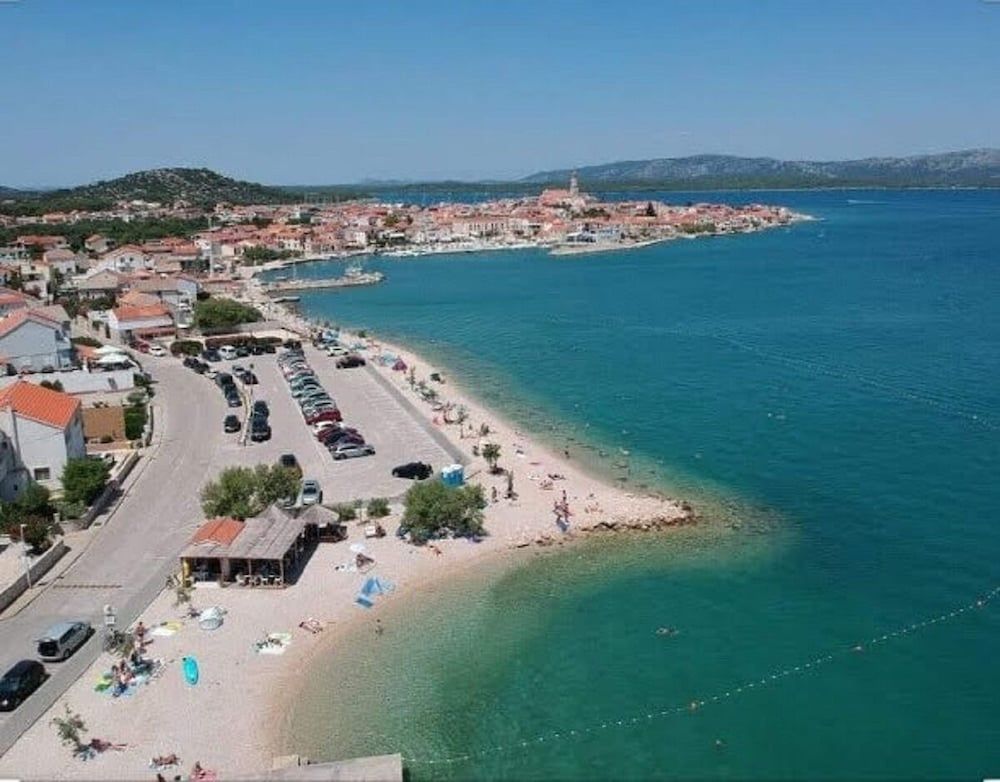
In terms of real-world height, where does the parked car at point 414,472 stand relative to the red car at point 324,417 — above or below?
below

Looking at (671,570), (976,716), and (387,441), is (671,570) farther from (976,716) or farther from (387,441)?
(387,441)

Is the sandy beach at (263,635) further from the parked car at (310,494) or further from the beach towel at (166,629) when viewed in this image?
the parked car at (310,494)

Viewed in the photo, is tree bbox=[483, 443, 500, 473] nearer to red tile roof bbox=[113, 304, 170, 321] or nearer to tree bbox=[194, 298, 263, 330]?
tree bbox=[194, 298, 263, 330]

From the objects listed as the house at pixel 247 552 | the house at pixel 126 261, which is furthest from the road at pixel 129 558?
the house at pixel 126 261

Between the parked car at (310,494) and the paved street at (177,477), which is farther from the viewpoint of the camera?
the parked car at (310,494)

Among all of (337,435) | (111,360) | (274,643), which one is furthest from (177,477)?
(111,360)

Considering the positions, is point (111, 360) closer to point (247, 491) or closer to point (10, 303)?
point (10, 303)
